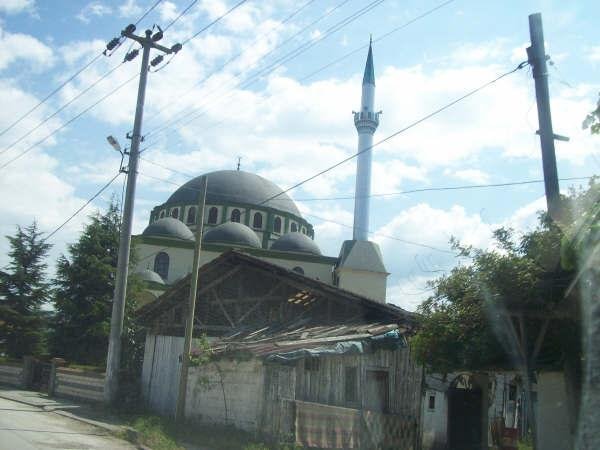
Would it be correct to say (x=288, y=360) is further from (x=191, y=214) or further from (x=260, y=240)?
(x=191, y=214)

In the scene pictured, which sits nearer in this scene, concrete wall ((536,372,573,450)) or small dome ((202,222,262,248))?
concrete wall ((536,372,573,450))

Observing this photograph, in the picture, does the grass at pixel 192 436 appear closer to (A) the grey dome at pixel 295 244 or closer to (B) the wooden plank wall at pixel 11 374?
(B) the wooden plank wall at pixel 11 374

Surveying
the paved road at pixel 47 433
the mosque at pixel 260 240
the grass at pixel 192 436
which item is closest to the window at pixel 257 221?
the mosque at pixel 260 240

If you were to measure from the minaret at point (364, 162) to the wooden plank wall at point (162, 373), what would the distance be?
30929 millimetres

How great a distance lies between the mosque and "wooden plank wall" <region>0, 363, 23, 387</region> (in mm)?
16655

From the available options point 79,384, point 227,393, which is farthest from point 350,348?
point 79,384

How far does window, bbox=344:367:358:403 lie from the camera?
16.3m

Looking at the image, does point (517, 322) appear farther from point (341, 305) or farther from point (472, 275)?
point (341, 305)

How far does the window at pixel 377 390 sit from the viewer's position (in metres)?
16.5

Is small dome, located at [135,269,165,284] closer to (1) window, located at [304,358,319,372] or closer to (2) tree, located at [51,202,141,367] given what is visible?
(2) tree, located at [51,202,141,367]

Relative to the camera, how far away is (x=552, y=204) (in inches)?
439

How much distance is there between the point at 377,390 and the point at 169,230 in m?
36.4

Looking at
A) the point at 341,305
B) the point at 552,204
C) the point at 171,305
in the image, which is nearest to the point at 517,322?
the point at 552,204

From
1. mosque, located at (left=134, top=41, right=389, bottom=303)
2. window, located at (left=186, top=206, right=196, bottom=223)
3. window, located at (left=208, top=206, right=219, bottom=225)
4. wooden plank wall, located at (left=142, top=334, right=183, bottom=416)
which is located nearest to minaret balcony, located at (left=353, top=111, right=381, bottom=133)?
mosque, located at (left=134, top=41, right=389, bottom=303)
